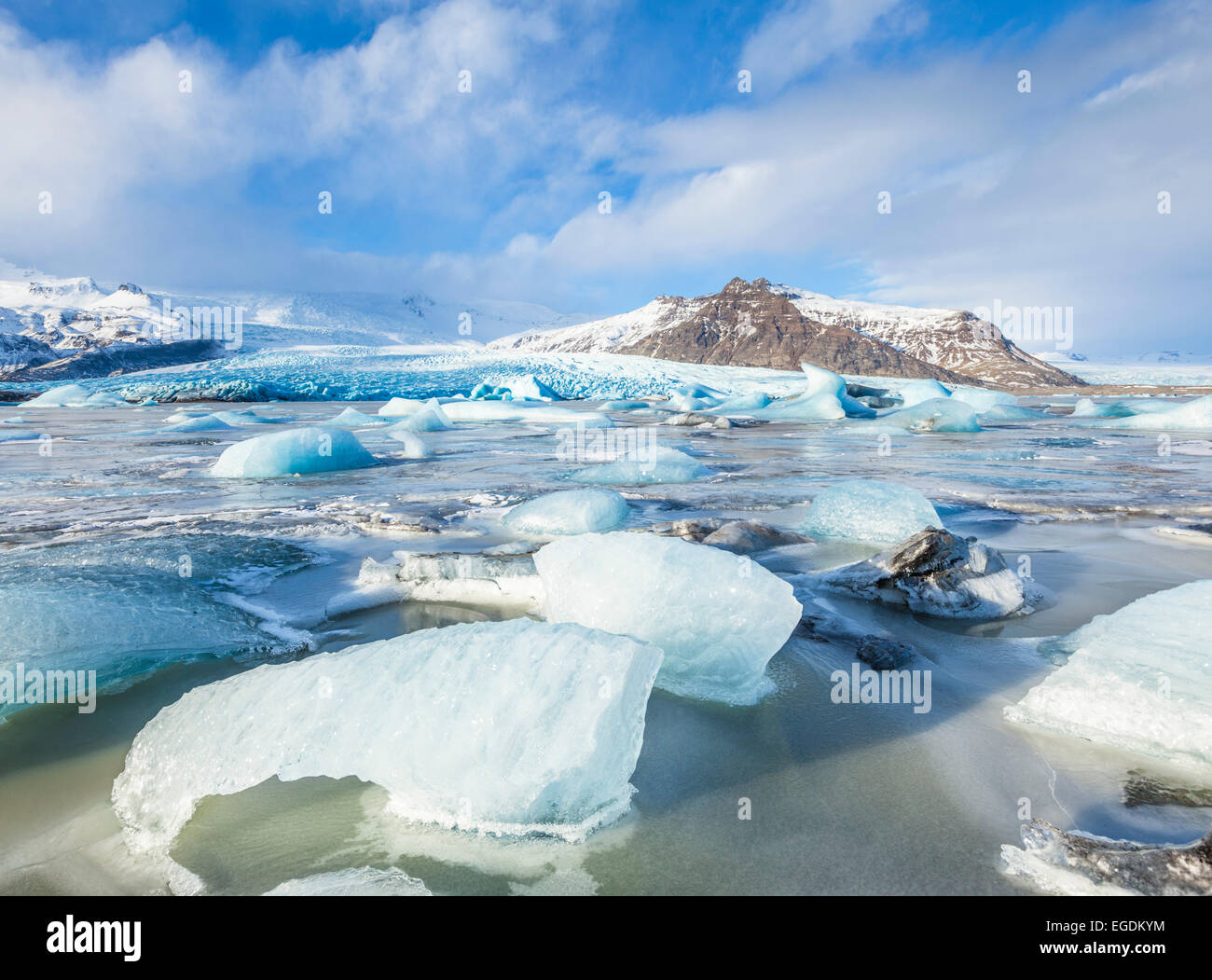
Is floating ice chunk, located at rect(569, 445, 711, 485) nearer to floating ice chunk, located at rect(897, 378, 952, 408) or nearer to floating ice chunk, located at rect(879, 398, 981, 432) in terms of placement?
floating ice chunk, located at rect(879, 398, 981, 432)

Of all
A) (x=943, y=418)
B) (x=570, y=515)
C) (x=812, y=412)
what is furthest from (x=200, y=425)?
(x=943, y=418)

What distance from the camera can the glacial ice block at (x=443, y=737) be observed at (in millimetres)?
1199

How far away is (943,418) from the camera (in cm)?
1286

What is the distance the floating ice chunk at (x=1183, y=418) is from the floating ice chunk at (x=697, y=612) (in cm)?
1422

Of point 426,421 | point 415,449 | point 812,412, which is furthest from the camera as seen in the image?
point 812,412

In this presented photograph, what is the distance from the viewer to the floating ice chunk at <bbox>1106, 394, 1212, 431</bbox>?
12.4 meters

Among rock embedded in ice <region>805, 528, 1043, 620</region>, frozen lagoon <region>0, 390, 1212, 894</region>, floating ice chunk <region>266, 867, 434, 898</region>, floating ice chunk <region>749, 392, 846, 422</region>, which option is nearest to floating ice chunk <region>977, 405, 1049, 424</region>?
floating ice chunk <region>749, 392, 846, 422</region>

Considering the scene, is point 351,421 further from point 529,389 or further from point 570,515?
point 529,389

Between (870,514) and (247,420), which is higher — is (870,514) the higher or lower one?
the lower one

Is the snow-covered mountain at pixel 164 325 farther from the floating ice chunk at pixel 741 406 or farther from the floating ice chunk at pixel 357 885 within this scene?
the floating ice chunk at pixel 357 885

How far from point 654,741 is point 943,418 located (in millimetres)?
13231

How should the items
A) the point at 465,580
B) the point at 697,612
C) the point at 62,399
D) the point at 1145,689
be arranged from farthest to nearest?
the point at 62,399 → the point at 465,580 → the point at 697,612 → the point at 1145,689

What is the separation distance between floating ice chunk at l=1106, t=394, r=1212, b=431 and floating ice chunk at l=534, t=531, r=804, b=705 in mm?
14224
